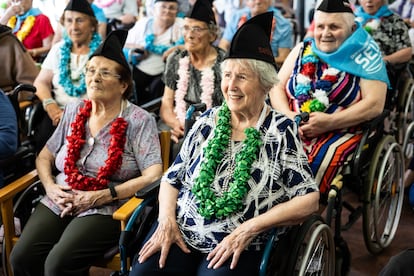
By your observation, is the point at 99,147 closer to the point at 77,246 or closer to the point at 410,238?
the point at 77,246

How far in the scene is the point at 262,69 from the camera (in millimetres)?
2244

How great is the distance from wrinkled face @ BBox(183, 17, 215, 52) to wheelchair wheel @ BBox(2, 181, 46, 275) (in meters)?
1.10

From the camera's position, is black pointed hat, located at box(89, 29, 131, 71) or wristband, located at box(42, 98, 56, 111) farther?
wristband, located at box(42, 98, 56, 111)

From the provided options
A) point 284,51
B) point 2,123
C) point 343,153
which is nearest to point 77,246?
point 2,123

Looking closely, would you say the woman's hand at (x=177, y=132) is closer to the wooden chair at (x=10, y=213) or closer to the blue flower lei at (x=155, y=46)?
the wooden chair at (x=10, y=213)

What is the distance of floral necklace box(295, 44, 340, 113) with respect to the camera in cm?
297

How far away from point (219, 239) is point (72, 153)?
785 mm

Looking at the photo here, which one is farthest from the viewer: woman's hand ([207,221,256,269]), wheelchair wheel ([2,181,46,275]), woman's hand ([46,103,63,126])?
woman's hand ([46,103,63,126])

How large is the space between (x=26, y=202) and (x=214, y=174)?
104 centimetres

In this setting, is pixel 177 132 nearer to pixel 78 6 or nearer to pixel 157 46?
pixel 78 6

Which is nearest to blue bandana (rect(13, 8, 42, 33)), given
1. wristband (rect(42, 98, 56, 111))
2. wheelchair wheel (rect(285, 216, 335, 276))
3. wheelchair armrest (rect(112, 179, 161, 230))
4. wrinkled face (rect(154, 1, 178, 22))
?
wrinkled face (rect(154, 1, 178, 22))

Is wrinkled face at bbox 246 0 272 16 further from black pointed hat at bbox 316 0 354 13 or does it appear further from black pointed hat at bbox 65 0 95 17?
black pointed hat at bbox 316 0 354 13

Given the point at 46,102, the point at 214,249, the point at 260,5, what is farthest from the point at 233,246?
the point at 260,5

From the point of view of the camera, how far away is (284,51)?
4.58 m
